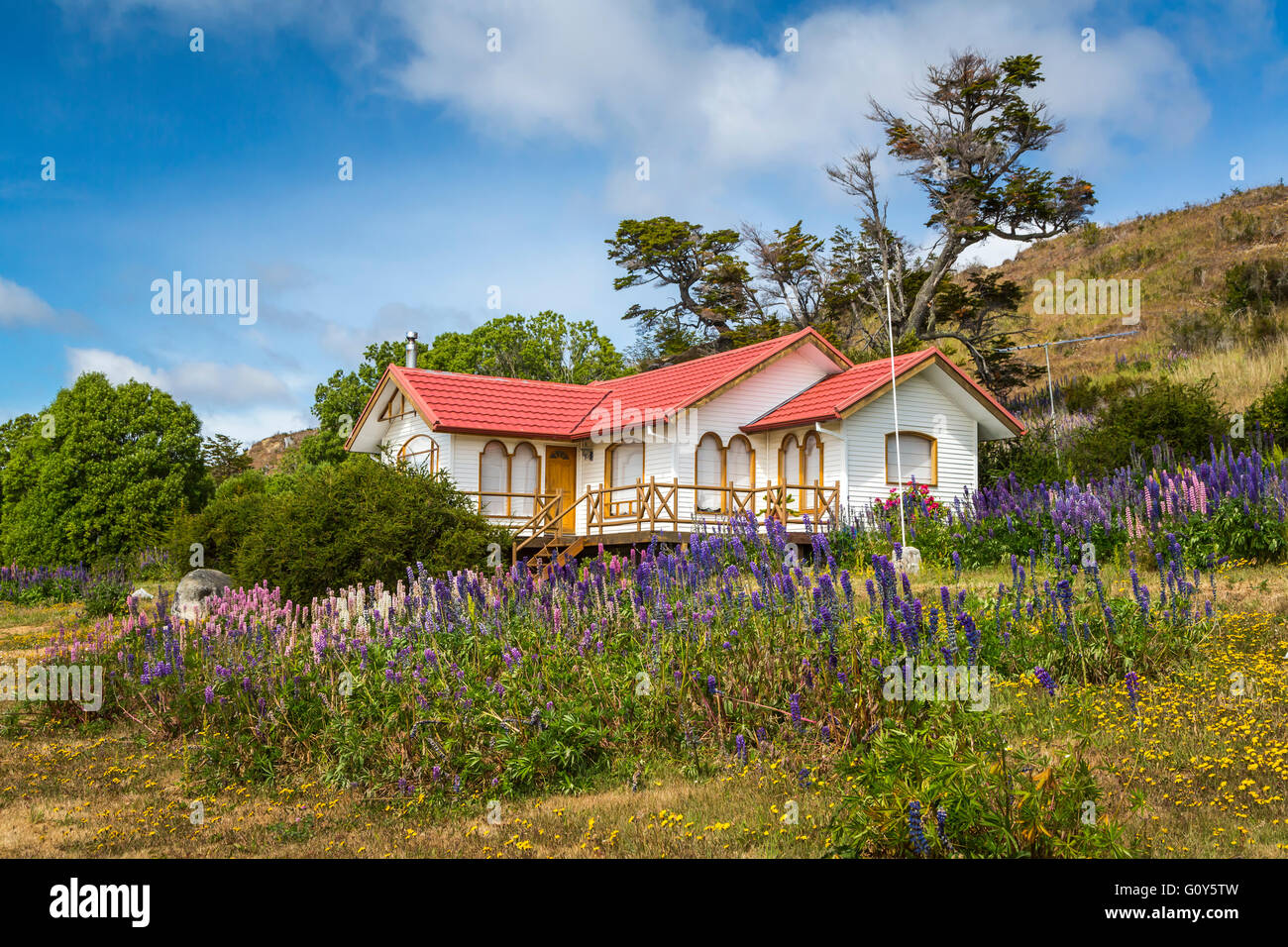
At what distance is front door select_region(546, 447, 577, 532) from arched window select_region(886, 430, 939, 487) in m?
8.32

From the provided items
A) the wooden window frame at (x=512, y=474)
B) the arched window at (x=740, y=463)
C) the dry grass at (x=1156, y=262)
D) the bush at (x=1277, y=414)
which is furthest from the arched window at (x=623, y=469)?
the dry grass at (x=1156, y=262)

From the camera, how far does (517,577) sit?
A: 1048 cm

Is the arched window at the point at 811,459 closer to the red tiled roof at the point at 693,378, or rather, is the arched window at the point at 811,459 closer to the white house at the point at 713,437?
the white house at the point at 713,437

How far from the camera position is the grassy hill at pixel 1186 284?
33838 millimetres

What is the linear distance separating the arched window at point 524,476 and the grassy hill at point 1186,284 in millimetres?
18636

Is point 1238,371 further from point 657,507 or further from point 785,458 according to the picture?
point 657,507

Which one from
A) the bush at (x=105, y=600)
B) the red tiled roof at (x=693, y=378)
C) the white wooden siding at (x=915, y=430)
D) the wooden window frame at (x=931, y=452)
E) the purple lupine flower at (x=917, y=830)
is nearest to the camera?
the purple lupine flower at (x=917, y=830)

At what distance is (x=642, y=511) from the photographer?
22.5 m

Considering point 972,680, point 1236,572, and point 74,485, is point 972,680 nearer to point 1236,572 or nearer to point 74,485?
point 1236,572

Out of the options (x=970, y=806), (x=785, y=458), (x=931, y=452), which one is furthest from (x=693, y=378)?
(x=970, y=806)

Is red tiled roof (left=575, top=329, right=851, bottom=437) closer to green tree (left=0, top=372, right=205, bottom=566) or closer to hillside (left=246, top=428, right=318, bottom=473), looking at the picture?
green tree (left=0, top=372, right=205, bottom=566)

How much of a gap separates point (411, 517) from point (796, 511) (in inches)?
423

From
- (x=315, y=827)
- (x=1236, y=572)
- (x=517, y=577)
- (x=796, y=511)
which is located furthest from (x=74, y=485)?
(x=1236, y=572)
